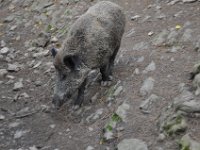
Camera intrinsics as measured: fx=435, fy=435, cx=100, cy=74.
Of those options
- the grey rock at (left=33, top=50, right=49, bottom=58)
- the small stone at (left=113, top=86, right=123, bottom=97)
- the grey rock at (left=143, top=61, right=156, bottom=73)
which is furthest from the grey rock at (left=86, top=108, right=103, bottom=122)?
the grey rock at (left=33, top=50, right=49, bottom=58)

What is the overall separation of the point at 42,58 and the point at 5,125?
295 cm

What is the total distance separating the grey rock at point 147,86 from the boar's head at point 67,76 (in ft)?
3.52

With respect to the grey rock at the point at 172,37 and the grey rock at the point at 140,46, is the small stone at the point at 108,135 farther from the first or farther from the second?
the grey rock at the point at 140,46

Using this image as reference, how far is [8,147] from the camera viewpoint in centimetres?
732

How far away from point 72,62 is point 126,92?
1.09 metres

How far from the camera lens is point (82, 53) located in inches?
309

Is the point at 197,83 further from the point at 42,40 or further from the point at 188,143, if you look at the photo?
the point at 42,40

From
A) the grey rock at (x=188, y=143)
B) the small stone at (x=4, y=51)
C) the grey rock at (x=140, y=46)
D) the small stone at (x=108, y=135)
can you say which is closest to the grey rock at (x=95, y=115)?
the small stone at (x=108, y=135)

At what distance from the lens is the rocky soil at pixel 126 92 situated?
255 inches

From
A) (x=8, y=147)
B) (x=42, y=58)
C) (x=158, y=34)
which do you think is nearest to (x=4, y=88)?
(x=42, y=58)

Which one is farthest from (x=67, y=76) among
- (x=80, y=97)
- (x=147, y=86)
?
(x=147, y=86)

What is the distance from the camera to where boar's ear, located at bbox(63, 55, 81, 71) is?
761 cm

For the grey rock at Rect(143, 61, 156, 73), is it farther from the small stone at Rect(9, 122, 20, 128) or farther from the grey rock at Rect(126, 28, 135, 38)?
the small stone at Rect(9, 122, 20, 128)

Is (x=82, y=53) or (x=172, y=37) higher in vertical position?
(x=82, y=53)
